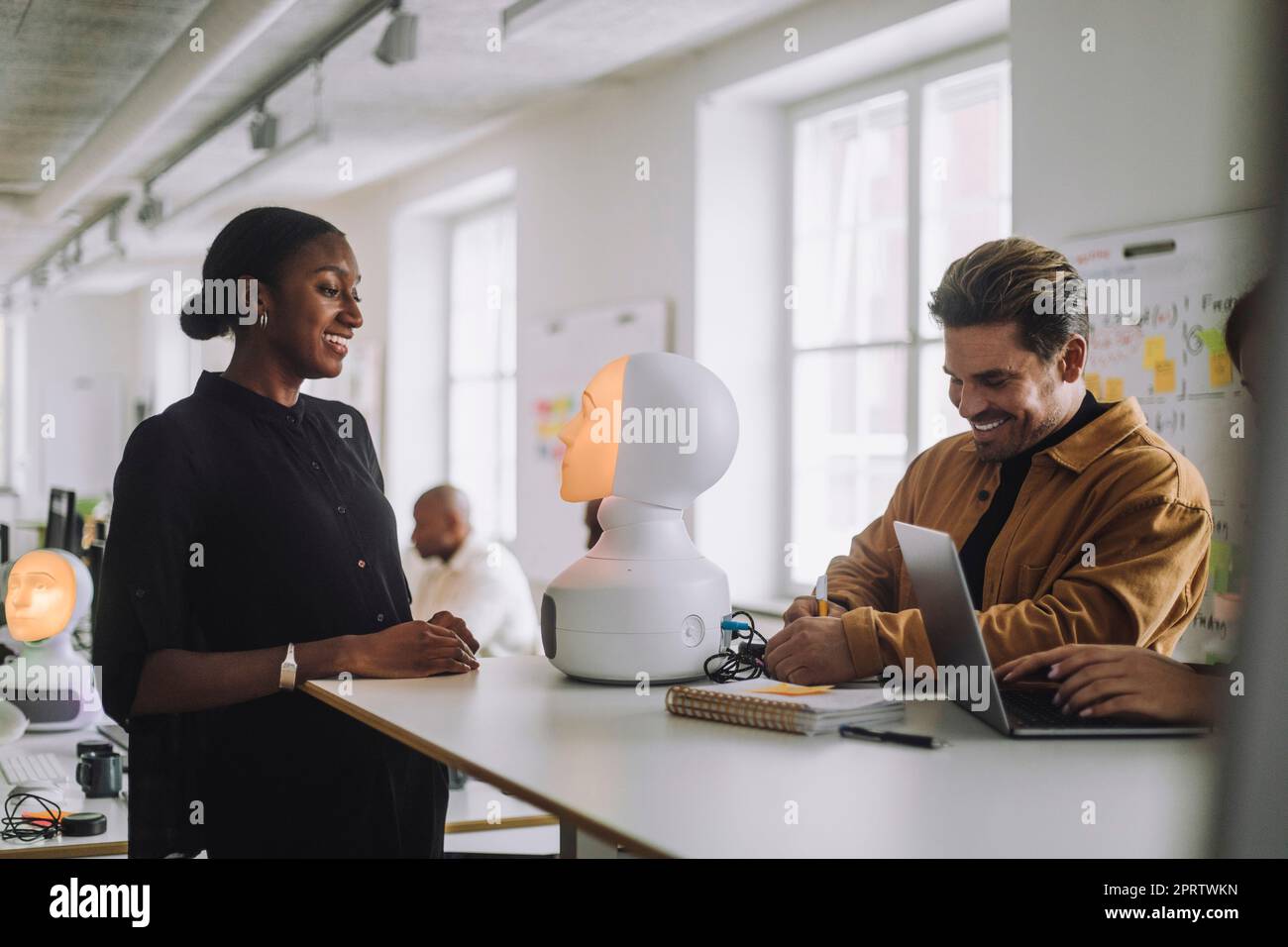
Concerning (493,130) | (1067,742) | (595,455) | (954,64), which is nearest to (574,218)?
(493,130)

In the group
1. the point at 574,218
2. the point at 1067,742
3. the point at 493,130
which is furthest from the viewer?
the point at 493,130

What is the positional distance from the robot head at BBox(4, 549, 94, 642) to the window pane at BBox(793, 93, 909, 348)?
10.3ft

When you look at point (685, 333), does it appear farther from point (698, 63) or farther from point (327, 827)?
A: point (327, 827)

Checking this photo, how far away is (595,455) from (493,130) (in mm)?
5658

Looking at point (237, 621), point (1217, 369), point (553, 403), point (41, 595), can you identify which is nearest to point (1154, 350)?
point (1217, 369)

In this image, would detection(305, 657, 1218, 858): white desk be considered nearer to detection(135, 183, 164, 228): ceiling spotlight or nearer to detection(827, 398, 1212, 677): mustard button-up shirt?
detection(827, 398, 1212, 677): mustard button-up shirt

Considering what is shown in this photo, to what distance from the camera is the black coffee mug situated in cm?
248

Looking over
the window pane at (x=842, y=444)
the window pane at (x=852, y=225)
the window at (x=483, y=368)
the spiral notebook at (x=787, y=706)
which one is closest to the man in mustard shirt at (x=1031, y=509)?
the spiral notebook at (x=787, y=706)

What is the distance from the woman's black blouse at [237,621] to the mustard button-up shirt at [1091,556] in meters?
0.71

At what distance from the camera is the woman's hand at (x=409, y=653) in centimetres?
174

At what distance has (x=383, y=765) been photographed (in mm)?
1792

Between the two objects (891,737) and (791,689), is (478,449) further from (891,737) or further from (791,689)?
(891,737)

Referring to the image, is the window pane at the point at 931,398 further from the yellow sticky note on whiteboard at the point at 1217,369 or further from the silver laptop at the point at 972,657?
the silver laptop at the point at 972,657

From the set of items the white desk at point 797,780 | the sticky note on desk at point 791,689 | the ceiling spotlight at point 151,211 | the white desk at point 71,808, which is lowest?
the white desk at point 71,808
